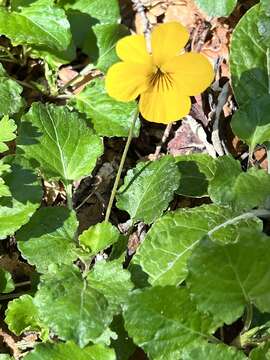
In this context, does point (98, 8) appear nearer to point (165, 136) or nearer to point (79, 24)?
point (79, 24)

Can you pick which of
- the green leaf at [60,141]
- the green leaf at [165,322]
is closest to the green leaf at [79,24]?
the green leaf at [60,141]

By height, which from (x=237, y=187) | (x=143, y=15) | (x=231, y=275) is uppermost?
(x=143, y=15)

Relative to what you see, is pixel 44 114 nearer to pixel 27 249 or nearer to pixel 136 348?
pixel 27 249

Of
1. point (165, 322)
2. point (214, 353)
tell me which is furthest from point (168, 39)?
point (214, 353)

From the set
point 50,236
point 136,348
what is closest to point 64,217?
point 50,236

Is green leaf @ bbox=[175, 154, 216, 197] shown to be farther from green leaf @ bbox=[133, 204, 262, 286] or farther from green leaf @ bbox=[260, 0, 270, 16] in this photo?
green leaf @ bbox=[260, 0, 270, 16]

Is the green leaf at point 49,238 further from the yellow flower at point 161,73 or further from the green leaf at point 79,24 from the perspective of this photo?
the green leaf at point 79,24
